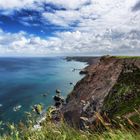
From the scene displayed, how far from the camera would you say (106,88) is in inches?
2911

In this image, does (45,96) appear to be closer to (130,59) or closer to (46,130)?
(130,59)

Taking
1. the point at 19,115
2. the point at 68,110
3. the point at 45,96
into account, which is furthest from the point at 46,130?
the point at 45,96

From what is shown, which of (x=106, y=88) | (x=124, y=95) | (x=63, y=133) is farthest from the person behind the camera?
(x=106, y=88)

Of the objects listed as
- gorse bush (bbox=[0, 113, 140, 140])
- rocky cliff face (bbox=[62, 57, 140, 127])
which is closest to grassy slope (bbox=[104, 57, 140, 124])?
rocky cliff face (bbox=[62, 57, 140, 127])

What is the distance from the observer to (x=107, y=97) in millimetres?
67250

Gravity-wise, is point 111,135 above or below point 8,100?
above

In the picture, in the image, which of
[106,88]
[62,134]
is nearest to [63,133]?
[62,134]

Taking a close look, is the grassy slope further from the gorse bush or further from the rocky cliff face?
the gorse bush

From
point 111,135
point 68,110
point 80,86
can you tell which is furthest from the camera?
point 80,86

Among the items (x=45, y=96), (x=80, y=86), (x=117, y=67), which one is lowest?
(x=45, y=96)

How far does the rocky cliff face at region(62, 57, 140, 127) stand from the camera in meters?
61.7

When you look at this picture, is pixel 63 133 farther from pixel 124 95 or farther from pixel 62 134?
pixel 124 95

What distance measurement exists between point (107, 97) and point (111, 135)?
60982 mm

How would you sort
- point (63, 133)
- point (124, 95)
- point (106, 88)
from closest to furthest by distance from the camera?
point (63, 133) < point (124, 95) < point (106, 88)
